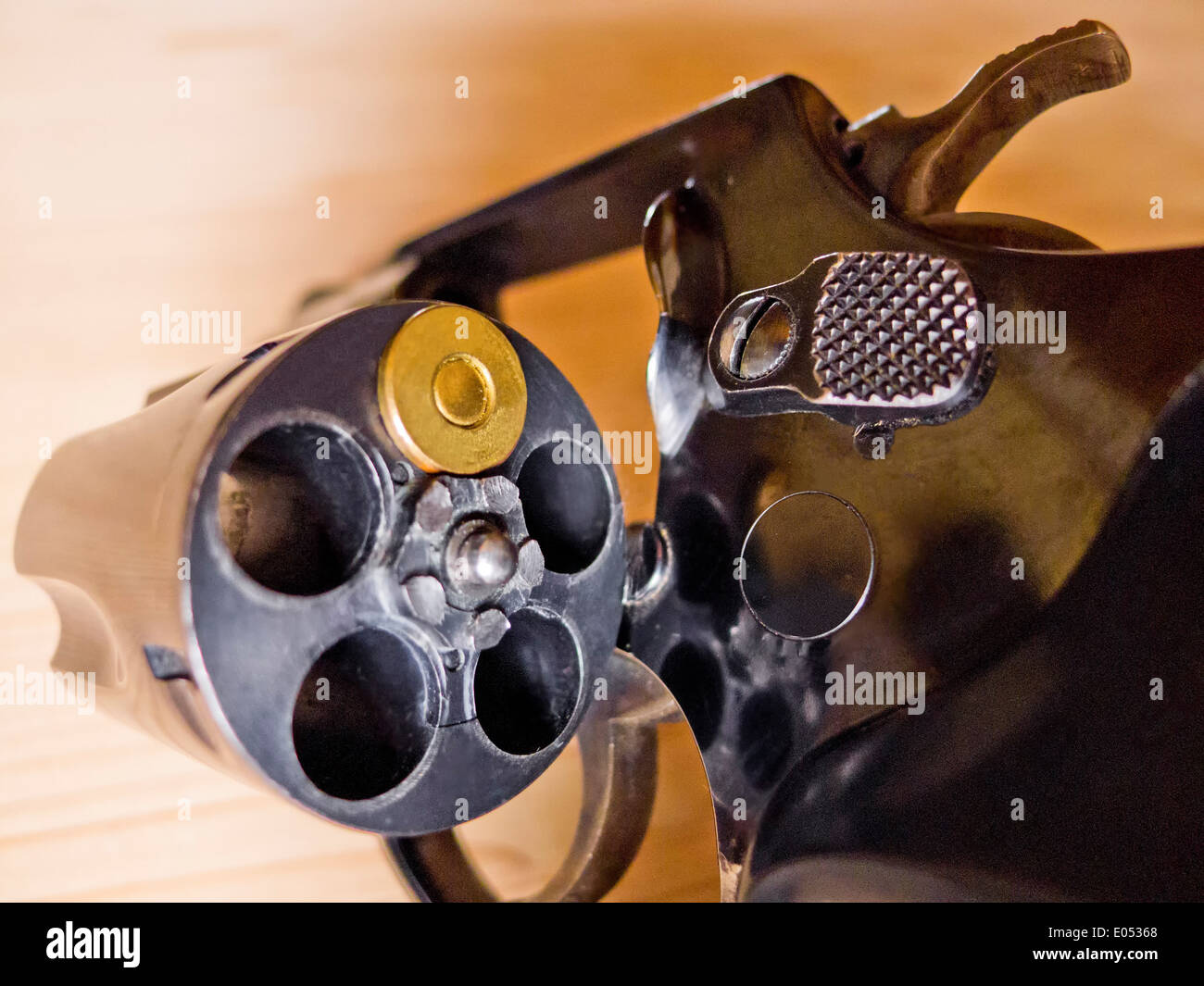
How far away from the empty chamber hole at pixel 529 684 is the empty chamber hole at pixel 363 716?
0.13ft

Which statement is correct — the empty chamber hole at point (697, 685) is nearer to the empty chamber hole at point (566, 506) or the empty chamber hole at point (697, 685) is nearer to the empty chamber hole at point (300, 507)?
the empty chamber hole at point (566, 506)

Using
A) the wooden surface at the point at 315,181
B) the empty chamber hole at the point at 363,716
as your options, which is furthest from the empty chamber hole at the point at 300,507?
the wooden surface at the point at 315,181

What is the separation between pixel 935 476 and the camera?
46 centimetres

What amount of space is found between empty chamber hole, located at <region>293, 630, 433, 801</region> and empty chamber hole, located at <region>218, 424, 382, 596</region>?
4 cm

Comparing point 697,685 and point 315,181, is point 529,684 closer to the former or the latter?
point 697,685

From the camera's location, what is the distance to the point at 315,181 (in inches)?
29.3

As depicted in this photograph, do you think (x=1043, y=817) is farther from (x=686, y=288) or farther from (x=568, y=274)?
(x=568, y=274)

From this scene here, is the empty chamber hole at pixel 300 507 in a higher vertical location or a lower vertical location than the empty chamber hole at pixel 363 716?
higher

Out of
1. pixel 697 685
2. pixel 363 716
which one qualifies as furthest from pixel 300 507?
pixel 697 685

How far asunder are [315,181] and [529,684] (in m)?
0.47

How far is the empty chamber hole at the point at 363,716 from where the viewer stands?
1.46ft
